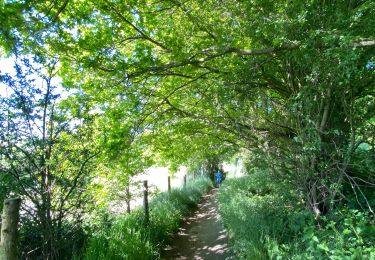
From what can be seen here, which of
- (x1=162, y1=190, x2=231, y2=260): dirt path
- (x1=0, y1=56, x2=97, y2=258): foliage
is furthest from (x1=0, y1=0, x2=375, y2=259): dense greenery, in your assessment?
(x1=162, y1=190, x2=231, y2=260): dirt path

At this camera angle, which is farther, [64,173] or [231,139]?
[231,139]

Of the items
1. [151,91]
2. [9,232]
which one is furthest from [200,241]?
[9,232]

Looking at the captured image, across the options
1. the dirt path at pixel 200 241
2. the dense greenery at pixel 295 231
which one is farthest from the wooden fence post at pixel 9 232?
the dirt path at pixel 200 241

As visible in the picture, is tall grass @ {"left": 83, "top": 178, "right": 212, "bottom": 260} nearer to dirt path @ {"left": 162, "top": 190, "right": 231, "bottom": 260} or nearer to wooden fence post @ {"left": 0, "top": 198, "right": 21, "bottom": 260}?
dirt path @ {"left": 162, "top": 190, "right": 231, "bottom": 260}

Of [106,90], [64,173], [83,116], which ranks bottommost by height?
[64,173]

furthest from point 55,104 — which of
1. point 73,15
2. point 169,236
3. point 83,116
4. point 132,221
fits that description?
point 169,236

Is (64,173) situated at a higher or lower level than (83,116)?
lower

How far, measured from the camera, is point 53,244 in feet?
15.0

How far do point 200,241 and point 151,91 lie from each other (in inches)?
176

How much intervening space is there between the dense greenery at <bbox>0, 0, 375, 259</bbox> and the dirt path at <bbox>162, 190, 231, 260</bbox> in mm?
2401

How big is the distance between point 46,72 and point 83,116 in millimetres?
949

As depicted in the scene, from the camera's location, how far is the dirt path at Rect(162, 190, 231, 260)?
663 cm

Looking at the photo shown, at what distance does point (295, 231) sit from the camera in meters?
4.55

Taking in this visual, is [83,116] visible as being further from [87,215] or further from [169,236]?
[169,236]
